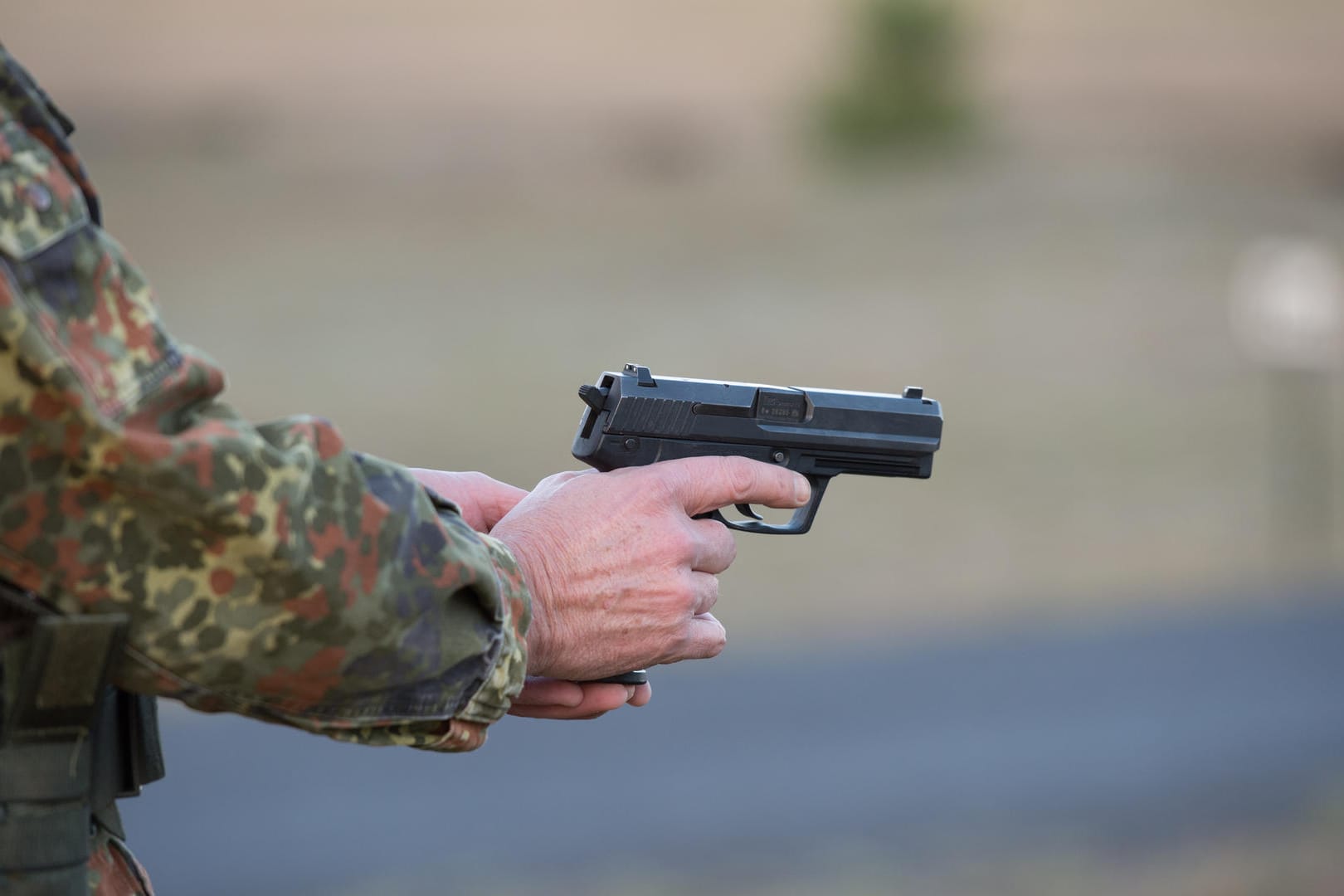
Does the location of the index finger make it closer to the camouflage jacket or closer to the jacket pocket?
the camouflage jacket

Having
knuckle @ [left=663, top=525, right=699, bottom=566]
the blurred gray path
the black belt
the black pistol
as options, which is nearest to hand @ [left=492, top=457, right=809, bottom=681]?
knuckle @ [left=663, top=525, right=699, bottom=566]

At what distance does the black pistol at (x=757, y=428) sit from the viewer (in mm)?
2920

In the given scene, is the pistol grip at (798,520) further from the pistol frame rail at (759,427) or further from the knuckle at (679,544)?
the knuckle at (679,544)

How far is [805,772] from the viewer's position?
8.91 m

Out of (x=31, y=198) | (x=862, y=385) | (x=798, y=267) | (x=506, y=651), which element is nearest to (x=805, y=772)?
(x=506, y=651)

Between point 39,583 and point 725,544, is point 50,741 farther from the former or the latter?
point 725,544

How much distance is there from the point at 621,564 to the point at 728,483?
1.23 ft

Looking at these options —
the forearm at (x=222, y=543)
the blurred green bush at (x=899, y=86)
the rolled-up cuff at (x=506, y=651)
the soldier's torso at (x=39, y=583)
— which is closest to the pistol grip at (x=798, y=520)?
the rolled-up cuff at (x=506, y=651)

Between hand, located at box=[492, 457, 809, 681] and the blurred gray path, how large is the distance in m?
4.88

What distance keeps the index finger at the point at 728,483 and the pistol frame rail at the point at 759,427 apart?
0.23 feet

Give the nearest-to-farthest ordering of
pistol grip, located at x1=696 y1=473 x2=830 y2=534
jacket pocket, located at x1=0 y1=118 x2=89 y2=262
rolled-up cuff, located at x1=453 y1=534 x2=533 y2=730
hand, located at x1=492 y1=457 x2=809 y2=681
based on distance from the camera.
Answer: jacket pocket, located at x1=0 y1=118 x2=89 y2=262 < rolled-up cuff, located at x1=453 y1=534 x2=533 y2=730 < hand, located at x1=492 y1=457 x2=809 y2=681 < pistol grip, located at x1=696 y1=473 x2=830 y2=534

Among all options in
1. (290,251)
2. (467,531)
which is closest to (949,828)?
(467,531)

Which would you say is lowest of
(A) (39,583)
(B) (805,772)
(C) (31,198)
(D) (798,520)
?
(B) (805,772)

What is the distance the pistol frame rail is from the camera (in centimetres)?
292
